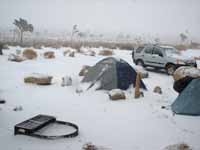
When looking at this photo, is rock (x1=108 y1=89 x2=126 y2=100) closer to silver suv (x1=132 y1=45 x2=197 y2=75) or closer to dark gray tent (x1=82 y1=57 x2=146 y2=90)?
dark gray tent (x1=82 y1=57 x2=146 y2=90)

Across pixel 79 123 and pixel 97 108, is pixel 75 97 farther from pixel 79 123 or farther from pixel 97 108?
pixel 79 123

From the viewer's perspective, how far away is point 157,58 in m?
16.1

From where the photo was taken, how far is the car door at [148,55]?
16.8 meters

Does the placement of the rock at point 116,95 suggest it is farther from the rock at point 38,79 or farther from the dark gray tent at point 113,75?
the rock at point 38,79

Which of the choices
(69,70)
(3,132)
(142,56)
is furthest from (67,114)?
(142,56)

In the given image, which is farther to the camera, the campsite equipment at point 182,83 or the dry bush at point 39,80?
the dry bush at point 39,80

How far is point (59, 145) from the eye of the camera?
18.2 ft

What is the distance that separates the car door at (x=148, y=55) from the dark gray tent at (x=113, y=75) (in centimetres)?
569

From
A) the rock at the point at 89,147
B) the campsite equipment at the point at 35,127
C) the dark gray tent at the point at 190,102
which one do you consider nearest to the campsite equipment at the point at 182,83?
the dark gray tent at the point at 190,102

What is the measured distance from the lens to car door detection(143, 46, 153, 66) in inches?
659

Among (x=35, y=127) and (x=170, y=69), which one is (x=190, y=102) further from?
(x=170, y=69)

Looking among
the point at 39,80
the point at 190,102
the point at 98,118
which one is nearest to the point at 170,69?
the point at 190,102

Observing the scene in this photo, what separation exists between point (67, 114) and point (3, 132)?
7.05ft

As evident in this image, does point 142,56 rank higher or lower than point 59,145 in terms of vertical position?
higher
